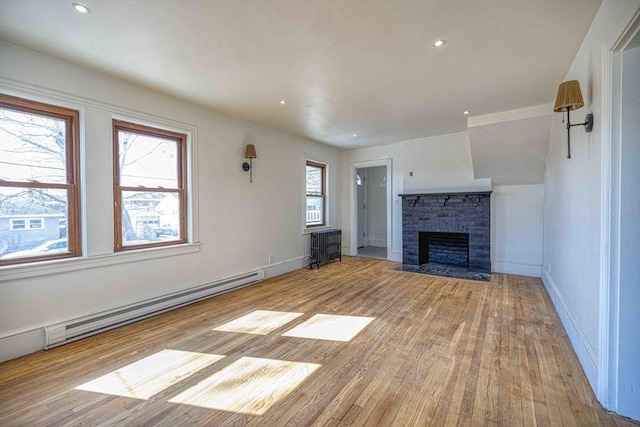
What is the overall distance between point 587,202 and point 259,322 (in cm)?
308

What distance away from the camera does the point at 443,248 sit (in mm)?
5711

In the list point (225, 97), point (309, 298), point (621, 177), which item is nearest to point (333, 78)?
point (225, 97)

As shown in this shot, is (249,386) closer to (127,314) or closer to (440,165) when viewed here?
(127,314)

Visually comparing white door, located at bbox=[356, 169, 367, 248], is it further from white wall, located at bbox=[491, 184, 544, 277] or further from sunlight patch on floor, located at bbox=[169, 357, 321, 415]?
sunlight patch on floor, located at bbox=[169, 357, 321, 415]

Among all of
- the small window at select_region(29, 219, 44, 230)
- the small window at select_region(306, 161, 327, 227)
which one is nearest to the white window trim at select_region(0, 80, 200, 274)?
the small window at select_region(29, 219, 44, 230)

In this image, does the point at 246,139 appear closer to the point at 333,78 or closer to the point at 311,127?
the point at 311,127

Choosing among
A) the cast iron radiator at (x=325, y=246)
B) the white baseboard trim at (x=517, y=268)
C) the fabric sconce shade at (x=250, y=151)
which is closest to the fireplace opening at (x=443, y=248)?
the white baseboard trim at (x=517, y=268)

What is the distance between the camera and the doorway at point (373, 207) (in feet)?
26.4

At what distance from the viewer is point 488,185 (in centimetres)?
502

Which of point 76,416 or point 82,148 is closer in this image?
point 76,416

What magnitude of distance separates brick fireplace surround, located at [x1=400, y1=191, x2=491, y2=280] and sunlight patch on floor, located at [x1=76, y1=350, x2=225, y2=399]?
4050 millimetres

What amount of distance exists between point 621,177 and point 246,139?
412cm

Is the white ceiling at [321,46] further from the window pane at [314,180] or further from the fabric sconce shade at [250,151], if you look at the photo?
the window pane at [314,180]

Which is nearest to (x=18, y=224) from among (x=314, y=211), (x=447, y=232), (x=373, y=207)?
(x=314, y=211)
